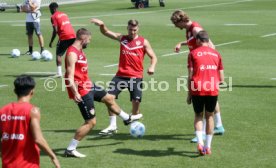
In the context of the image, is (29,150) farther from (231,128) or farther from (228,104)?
(228,104)

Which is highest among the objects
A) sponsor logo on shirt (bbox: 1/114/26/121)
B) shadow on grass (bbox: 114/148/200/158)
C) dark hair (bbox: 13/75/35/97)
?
dark hair (bbox: 13/75/35/97)

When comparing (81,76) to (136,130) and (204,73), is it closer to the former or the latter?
(136,130)

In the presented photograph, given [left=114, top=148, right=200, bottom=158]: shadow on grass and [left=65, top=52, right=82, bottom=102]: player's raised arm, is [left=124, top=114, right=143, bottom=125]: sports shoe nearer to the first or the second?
[left=114, top=148, right=200, bottom=158]: shadow on grass

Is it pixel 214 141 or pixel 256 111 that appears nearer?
pixel 214 141

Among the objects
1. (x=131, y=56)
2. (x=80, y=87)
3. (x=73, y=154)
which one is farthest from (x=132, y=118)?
(x=73, y=154)

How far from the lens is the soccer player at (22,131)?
834 centimetres

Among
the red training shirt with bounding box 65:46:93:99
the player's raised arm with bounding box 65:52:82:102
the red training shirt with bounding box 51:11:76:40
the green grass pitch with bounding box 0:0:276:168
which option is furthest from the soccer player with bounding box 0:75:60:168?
the red training shirt with bounding box 51:11:76:40

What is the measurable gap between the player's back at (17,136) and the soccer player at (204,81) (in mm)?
4829

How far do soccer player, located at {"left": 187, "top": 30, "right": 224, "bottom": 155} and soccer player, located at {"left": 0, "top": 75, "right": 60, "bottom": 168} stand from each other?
478 centimetres

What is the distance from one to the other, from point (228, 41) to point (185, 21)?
18.4 meters

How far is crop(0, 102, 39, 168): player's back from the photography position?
27.4ft

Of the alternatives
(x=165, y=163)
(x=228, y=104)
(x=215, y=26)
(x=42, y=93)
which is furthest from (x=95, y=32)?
(x=165, y=163)

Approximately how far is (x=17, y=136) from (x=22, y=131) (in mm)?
92

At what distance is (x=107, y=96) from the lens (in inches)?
540
